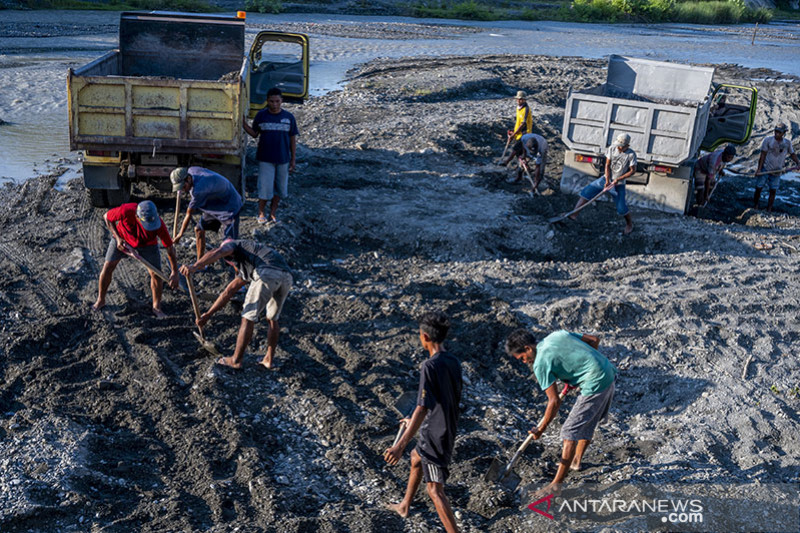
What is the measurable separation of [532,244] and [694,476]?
524 cm

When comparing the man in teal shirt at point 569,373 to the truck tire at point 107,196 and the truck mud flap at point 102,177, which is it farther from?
the truck tire at point 107,196

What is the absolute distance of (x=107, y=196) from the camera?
10445mm

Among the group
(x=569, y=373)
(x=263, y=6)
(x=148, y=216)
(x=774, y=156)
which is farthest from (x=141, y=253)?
(x=263, y=6)

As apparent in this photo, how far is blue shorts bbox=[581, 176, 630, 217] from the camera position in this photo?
1106 centimetres

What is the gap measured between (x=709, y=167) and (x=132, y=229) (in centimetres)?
870

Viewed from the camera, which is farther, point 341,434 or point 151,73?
point 151,73

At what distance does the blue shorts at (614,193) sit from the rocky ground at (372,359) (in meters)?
0.32

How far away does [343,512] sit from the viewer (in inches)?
207

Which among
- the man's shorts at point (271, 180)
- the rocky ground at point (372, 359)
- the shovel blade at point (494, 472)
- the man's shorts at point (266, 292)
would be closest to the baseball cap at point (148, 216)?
the rocky ground at point (372, 359)

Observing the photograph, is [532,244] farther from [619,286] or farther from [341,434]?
[341,434]

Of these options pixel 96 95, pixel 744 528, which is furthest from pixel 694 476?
Result: pixel 96 95

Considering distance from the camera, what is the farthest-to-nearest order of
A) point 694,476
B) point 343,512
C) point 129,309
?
1. point 129,309
2. point 694,476
3. point 343,512

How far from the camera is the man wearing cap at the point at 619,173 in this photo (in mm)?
10836

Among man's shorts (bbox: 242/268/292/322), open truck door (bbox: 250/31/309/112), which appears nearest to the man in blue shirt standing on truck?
open truck door (bbox: 250/31/309/112)
